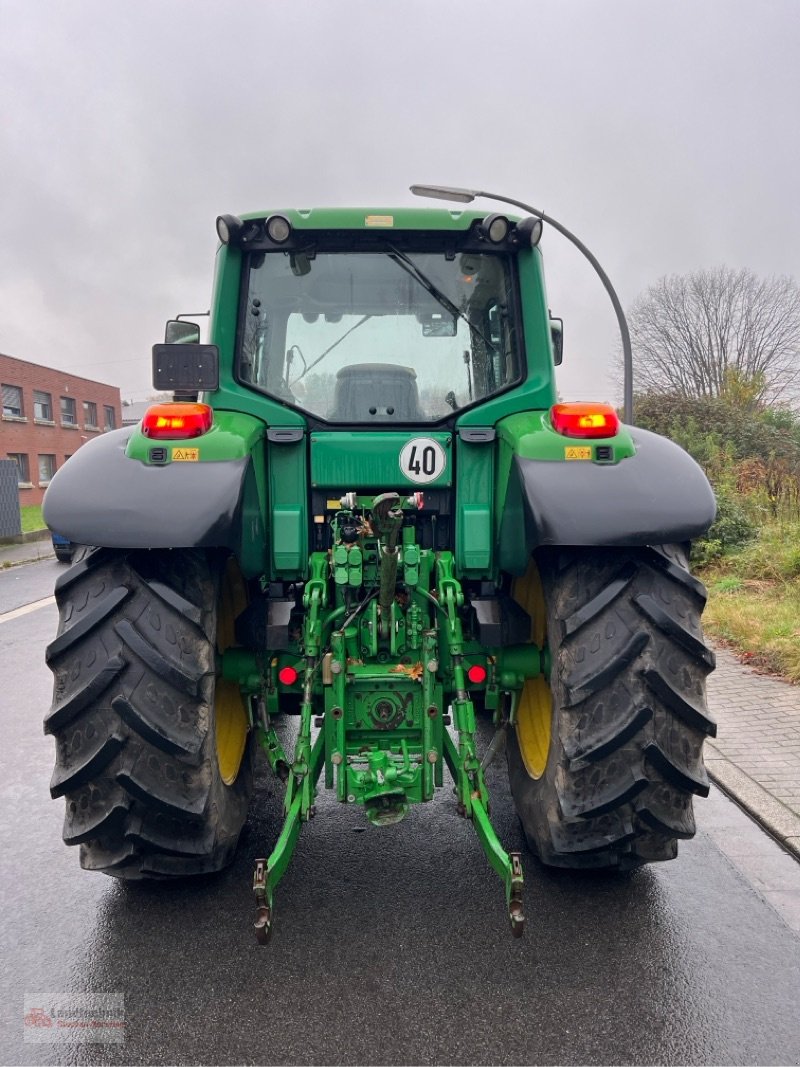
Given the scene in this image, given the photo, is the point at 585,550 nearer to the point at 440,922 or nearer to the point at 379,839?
the point at 440,922

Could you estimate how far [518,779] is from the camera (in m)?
3.36

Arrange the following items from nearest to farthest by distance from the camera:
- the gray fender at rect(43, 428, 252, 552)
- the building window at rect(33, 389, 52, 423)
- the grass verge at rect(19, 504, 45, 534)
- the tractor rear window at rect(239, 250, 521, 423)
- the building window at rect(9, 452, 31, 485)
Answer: the gray fender at rect(43, 428, 252, 552), the tractor rear window at rect(239, 250, 521, 423), the grass verge at rect(19, 504, 45, 534), the building window at rect(9, 452, 31, 485), the building window at rect(33, 389, 52, 423)

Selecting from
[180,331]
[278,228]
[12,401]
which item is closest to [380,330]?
[278,228]

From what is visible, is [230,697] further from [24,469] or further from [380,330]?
[24,469]

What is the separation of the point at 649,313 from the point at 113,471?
32949 millimetres

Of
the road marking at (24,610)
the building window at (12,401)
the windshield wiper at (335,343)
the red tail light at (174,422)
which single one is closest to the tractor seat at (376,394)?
the windshield wiper at (335,343)

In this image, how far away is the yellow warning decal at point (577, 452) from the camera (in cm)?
273

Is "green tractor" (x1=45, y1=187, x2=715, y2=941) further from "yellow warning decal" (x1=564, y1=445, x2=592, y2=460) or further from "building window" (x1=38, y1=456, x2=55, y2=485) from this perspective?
"building window" (x1=38, y1=456, x2=55, y2=485)

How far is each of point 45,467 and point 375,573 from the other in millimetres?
38922

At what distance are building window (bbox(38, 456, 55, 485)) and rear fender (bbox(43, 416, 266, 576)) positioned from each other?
3747 centimetres

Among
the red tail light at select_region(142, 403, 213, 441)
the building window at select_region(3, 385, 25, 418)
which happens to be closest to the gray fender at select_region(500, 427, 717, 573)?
the red tail light at select_region(142, 403, 213, 441)

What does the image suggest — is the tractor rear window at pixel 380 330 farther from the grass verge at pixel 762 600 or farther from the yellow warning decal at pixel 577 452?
the grass verge at pixel 762 600

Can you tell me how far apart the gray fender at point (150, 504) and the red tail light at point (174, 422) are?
126 millimetres

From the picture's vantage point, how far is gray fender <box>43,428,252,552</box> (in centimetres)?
252
